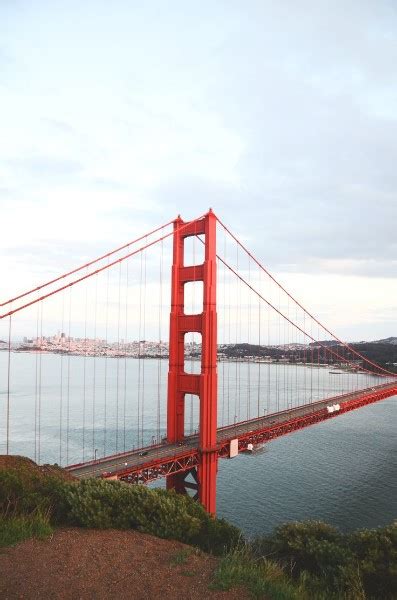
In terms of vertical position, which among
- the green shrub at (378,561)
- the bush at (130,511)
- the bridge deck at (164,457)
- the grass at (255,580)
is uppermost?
the bush at (130,511)

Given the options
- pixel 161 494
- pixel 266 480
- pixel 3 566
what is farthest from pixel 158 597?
pixel 266 480

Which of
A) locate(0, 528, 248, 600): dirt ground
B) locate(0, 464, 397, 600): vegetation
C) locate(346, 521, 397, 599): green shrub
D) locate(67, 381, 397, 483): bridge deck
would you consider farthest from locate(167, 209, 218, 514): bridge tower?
locate(0, 528, 248, 600): dirt ground

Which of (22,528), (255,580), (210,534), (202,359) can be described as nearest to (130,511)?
(22,528)

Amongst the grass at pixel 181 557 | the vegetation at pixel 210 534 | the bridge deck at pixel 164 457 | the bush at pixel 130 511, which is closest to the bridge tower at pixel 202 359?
the bridge deck at pixel 164 457

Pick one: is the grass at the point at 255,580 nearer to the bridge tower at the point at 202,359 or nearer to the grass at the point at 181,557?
the grass at the point at 181,557

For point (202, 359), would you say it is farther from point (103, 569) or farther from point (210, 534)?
point (103, 569)

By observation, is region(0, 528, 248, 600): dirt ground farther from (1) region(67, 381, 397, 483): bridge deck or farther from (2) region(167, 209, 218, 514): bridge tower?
(2) region(167, 209, 218, 514): bridge tower
